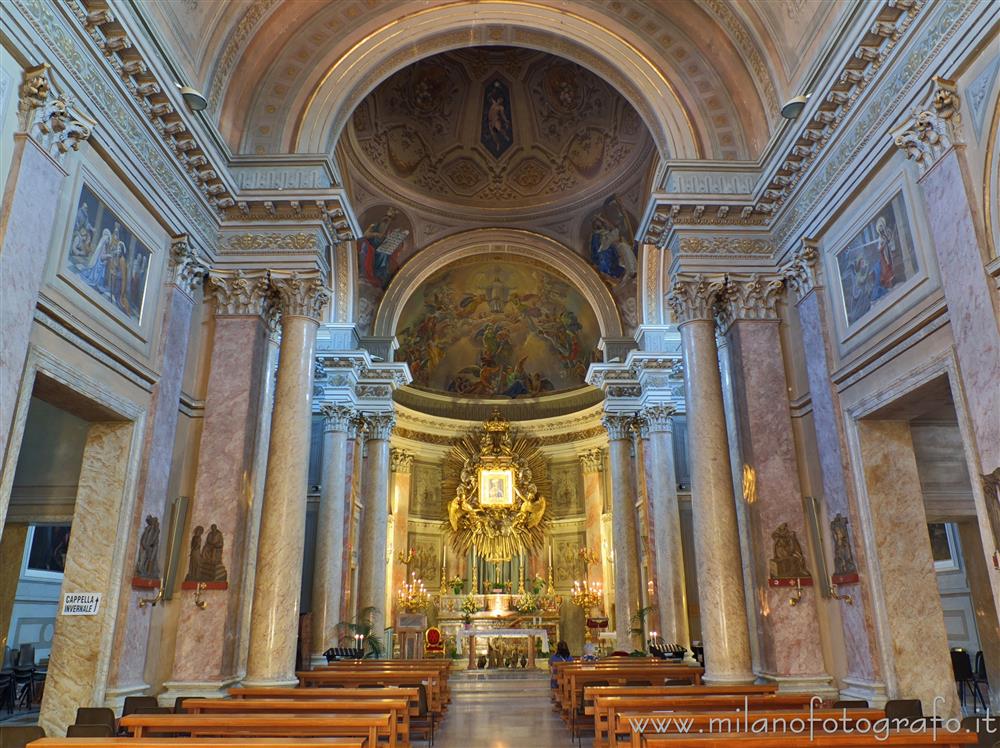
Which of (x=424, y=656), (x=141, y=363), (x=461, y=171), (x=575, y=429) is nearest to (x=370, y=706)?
(x=141, y=363)

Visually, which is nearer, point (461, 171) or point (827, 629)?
point (827, 629)

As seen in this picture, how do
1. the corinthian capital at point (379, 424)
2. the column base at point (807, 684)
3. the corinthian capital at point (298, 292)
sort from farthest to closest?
the corinthian capital at point (379, 424)
the corinthian capital at point (298, 292)
the column base at point (807, 684)

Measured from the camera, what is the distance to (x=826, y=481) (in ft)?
33.9

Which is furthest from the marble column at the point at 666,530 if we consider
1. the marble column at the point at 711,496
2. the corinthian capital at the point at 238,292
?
the corinthian capital at the point at 238,292

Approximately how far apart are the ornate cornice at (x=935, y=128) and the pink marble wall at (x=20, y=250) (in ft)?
29.6

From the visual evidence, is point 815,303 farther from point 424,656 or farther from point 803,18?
point 424,656

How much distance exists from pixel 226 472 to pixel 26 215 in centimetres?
474

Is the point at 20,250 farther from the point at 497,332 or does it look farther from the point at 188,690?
the point at 497,332

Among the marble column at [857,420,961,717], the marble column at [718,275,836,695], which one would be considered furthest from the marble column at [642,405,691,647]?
the marble column at [857,420,961,717]

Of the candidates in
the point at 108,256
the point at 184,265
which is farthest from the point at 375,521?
the point at 108,256

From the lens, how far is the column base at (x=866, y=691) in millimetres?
8812

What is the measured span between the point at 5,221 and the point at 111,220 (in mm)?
2369

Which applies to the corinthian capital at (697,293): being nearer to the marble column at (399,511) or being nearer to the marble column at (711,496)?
the marble column at (711,496)

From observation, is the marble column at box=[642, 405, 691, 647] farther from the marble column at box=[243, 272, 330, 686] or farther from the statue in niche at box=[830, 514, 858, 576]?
the marble column at box=[243, 272, 330, 686]
